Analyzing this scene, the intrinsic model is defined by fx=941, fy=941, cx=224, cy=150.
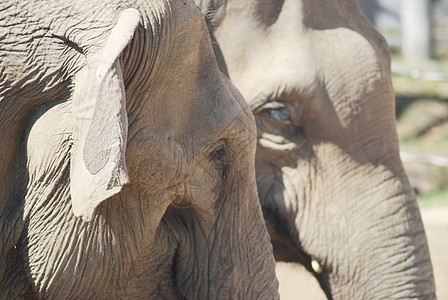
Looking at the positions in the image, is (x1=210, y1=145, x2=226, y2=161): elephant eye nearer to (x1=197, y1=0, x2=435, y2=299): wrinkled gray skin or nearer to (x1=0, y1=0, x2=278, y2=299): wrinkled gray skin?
(x1=0, y1=0, x2=278, y2=299): wrinkled gray skin

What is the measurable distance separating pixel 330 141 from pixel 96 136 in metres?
1.44

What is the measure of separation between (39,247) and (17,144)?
19cm

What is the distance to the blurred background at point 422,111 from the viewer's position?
432 centimetres

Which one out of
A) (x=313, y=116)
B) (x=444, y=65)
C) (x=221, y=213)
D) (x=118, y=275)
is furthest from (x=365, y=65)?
(x=444, y=65)

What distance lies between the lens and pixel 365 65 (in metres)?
2.77

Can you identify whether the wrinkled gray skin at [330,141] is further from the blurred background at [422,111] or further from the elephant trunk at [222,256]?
the elephant trunk at [222,256]

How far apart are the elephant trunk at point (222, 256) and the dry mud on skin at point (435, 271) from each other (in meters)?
1.11

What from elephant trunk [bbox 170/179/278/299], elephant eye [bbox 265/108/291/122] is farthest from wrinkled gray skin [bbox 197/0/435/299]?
elephant trunk [bbox 170/179/278/299]

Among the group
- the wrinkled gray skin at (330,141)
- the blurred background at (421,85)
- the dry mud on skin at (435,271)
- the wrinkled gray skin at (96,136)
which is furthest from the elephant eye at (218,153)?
the blurred background at (421,85)

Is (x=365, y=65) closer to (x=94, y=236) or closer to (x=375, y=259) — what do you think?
(x=375, y=259)

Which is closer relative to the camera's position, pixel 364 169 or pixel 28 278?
pixel 28 278

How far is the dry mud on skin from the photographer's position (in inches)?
127

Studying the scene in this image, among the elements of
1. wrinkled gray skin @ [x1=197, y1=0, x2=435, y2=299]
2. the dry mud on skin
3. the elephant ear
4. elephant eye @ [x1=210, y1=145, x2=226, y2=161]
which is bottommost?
the dry mud on skin

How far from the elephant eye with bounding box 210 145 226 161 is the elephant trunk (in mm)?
82
